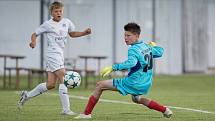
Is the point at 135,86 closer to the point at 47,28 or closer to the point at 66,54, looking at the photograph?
the point at 47,28

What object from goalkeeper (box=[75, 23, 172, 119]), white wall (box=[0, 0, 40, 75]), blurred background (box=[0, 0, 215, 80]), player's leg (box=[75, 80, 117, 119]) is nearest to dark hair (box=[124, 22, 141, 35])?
goalkeeper (box=[75, 23, 172, 119])

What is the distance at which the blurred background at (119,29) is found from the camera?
1191 inches

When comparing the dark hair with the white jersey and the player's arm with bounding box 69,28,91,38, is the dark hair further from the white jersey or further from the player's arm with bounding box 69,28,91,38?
the white jersey

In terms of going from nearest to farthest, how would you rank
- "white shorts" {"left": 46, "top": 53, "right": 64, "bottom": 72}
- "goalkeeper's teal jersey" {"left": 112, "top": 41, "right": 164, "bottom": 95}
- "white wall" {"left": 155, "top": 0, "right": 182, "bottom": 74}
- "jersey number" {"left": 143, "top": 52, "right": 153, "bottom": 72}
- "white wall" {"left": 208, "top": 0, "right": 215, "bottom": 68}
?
1. "goalkeeper's teal jersey" {"left": 112, "top": 41, "right": 164, "bottom": 95}
2. "jersey number" {"left": 143, "top": 52, "right": 153, "bottom": 72}
3. "white shorts" {"left": 46, "top": 53, "right": 64, "bottom": 72}
4. "white wall" {"left": 155, "top": 0, "right": 182, "bottom": 74}
5. "white wall" {"left": 208, "top": 0, "right": 215, "bottom": 68}

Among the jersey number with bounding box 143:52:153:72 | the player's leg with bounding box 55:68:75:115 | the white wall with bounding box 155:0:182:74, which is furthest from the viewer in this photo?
the white wall with bounding box 155:0:182:74

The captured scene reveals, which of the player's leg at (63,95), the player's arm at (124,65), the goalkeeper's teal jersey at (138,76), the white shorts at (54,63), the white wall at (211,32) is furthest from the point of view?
the white wall at (211,32)

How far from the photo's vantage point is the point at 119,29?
31.5 metres

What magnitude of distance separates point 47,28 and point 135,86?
2.16 metres

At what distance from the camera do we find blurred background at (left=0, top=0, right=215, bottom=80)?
3025 centimetres

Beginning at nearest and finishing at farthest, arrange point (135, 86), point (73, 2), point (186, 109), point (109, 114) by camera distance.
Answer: point (135, 86)
point (109, 114)
point (186, 109)
point (73, 2)

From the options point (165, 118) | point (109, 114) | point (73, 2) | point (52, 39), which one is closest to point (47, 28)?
point (52, 39)

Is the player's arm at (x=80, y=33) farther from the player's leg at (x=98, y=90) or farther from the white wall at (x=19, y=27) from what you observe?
the white wall at (x=19, y=27)

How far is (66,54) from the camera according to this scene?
31.2 m

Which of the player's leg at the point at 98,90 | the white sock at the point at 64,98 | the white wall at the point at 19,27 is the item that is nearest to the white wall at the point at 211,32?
the white wall at the point at 19,27
